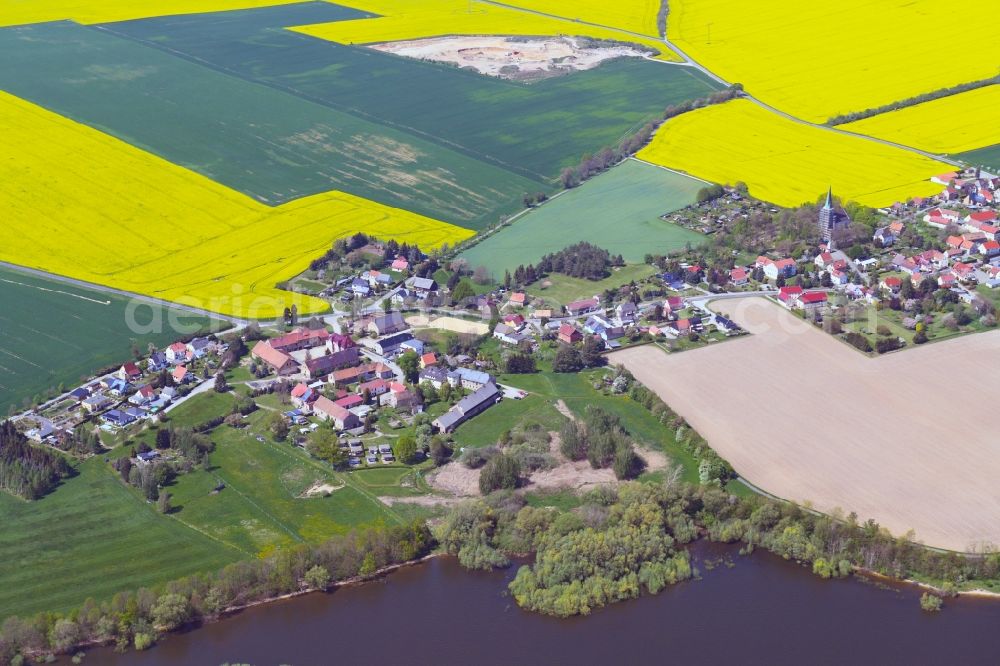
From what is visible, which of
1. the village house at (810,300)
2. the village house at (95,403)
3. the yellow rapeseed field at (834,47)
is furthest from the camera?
the yellow rapeseed field at (834,47)

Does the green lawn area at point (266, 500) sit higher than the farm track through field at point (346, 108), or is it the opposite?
the farm track through field at point (346, 108)

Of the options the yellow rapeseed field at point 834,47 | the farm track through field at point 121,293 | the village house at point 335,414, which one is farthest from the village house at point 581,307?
the yellow rapeseed field at point 834,47

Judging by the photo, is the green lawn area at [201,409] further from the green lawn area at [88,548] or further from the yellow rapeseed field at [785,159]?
the yellow rapeseed field at [785,159]

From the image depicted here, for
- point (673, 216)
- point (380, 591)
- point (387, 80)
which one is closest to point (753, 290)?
point (673, 216)

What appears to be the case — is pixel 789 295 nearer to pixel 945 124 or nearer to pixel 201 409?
pixel 201 409

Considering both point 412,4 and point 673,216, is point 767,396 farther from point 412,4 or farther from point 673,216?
point 412,4

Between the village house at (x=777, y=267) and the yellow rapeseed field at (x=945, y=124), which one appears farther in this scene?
the yellow rapeseed field at (x=945, y=124)

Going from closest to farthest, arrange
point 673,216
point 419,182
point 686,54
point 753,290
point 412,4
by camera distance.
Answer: point 753,290, point 673,216, point 419,182, point 686,54, point 412,4
